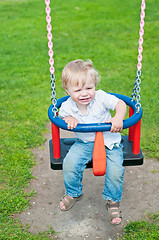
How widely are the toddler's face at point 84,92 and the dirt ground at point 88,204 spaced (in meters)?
1.12

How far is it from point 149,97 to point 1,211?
315cm

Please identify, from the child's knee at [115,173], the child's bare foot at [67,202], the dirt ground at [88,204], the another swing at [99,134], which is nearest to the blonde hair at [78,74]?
the another swing at [99,134]

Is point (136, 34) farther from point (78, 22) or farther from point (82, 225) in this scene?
point (82, 225)

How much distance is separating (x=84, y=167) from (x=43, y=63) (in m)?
4.65

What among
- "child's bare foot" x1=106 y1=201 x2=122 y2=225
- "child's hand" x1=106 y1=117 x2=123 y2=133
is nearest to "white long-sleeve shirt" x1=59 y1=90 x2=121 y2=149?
"child's hand" x1=106 y1=117 x2=123 y2=133

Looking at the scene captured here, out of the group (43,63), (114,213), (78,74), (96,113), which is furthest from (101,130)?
(43,63)

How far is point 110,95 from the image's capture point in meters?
3.33

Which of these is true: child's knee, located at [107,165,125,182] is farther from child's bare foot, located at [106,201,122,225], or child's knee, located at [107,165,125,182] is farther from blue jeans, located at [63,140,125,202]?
child's bare foot, located at [106,201,122,225]

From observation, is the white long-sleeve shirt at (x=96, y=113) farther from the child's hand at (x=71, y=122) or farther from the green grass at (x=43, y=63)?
the green grass at (x=43, y=63)

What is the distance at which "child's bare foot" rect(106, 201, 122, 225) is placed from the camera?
329 cm

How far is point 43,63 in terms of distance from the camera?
297 inches

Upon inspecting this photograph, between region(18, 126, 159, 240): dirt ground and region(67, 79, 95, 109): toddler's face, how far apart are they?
1.12m

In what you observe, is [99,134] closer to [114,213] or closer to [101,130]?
[101,130]

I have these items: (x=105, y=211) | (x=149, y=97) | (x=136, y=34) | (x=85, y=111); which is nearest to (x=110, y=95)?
(x=85, y=111)
